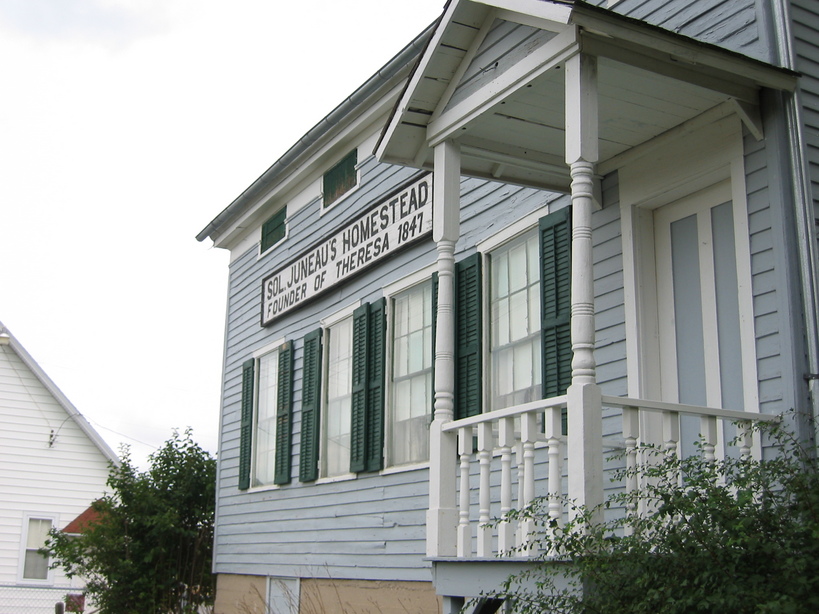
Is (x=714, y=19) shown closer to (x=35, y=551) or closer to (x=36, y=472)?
(x=36, y=472)

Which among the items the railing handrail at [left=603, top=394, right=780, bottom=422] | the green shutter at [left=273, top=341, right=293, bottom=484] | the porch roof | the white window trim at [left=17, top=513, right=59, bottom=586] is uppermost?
the porch roof

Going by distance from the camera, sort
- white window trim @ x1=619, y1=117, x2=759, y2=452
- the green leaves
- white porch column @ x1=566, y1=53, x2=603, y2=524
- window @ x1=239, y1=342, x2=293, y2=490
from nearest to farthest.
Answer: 1. white porch column @ x1=566, y1=53, x2=603, y2=524
2. white window trim @ x1=619, y1=117, x2=759, y2=452
3. window @ x1=239, y1=342, x2=293, y2=490
4. the green leaves

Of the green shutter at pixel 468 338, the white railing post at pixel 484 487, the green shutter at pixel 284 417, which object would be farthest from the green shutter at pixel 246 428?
the white railing post at pixel 484 487

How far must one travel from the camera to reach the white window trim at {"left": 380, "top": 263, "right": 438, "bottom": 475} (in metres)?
9.60

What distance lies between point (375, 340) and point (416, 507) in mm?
2004

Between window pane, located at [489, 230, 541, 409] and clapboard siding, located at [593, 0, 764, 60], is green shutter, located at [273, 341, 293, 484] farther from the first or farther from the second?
clapboard siding, located at [593, 0, 764, 60]

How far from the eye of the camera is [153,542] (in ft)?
48.8

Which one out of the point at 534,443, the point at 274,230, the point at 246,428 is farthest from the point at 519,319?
the point at 246,428

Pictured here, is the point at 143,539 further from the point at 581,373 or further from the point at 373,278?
the point at 581,373

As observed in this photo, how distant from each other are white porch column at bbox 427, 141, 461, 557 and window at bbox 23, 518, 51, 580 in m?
18.1

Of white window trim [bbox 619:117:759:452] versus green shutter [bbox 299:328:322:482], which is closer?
white window trim [bbox 619:117:759:452]

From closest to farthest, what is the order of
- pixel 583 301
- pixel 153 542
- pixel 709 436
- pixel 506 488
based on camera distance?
1. pixel 583 301
2. pixel 709 436
3. pixel 506 488
4. pixel 153 542

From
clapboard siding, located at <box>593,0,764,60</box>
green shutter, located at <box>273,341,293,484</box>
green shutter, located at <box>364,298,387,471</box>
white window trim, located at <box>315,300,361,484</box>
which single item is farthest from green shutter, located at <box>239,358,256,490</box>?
clapboard siding, located at <box>593,0,764,60</box>

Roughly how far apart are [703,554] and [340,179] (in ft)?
26.8
